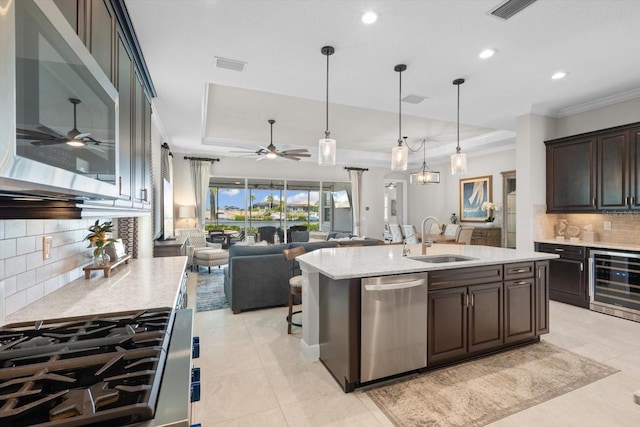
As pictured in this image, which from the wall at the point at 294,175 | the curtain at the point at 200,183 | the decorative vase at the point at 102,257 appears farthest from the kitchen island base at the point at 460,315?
the wall at the point at 294,175

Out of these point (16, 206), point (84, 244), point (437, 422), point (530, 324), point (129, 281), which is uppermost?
point (16, 206)

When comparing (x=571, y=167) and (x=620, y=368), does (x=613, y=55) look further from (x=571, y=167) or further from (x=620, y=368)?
(x=620, y=368)

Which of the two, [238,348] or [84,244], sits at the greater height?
[84,244]

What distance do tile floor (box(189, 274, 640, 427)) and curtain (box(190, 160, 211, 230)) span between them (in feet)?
16.0

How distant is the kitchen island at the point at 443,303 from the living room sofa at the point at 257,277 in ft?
4.39

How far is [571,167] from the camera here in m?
4.23

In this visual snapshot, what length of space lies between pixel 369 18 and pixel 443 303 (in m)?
2.31

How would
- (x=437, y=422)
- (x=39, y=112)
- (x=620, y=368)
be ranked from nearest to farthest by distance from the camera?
1. (x=39, y=112)
2. (x=437, y=422)
3. (x=620, y=368)

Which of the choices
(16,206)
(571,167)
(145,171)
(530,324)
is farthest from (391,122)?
(16,206)

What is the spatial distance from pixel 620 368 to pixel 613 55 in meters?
2.87

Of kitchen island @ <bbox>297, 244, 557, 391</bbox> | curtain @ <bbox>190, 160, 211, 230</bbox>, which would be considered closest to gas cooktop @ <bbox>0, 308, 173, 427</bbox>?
kitchen island @ <bbox>297, 244, 557, 391</bbox>

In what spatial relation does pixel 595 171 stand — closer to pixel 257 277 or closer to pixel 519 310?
pixel 519 310

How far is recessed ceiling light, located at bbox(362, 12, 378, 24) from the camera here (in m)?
2.26

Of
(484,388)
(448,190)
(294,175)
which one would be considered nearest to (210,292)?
(484,388)
